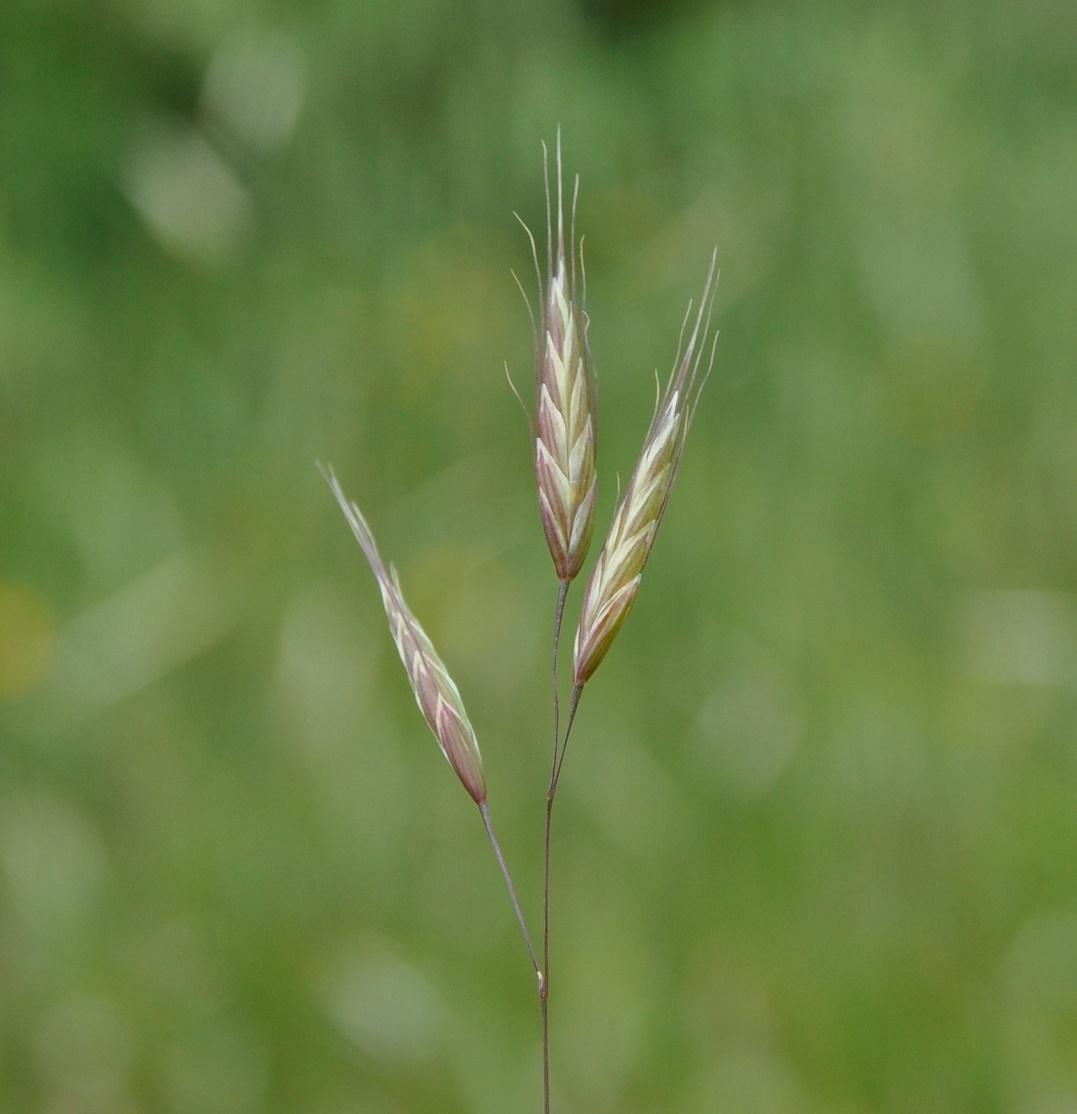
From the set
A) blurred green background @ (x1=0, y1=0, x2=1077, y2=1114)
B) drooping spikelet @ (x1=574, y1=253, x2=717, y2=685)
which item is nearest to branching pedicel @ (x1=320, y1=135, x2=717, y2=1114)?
drooping spikelet @ (x1=574, y1=253, x2=717, y2=685)

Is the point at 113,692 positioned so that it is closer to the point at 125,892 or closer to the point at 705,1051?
the point at 125,892

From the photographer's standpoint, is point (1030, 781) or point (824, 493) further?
point (824, 493)

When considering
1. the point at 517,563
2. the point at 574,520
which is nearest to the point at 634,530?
the point at 574,520

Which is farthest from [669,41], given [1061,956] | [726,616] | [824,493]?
[1061,956]

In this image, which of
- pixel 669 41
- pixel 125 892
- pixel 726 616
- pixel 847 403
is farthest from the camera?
pixel 669 41

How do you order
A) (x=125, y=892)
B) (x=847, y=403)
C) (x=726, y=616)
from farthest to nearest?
(x=847, y=403) < (x=726, y=616) < (x=125, y=892)

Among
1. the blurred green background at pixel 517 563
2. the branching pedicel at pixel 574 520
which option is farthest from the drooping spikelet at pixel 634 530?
the blurred green background at pixel 517 563

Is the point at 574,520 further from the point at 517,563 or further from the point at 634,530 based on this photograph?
the point at 517,563

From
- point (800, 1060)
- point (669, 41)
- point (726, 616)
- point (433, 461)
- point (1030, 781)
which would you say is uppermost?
point (669, 41)
